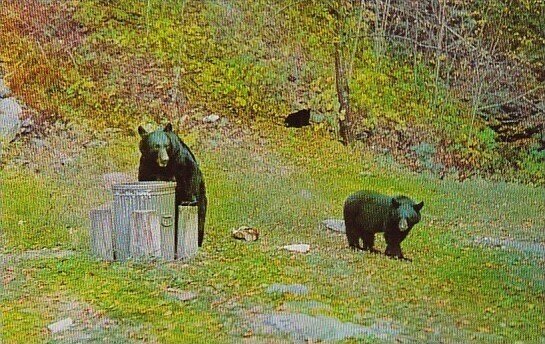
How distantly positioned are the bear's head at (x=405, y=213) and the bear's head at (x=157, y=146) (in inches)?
26.0

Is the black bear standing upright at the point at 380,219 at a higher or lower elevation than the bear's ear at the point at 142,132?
lower

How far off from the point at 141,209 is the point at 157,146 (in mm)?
190

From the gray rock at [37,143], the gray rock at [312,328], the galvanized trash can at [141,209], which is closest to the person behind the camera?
the gray rock at [312,328]

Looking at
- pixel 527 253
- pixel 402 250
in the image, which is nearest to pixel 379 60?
pixel 402 250

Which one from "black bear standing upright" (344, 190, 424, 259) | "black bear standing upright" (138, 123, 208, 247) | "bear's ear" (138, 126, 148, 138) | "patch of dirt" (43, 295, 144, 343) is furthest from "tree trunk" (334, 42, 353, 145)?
"patch of dirt" (43, 295, 144, 343)

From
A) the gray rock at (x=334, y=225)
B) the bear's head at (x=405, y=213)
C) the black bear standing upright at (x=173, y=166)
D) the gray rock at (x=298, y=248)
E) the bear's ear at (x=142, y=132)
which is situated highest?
the bear's ear at (x=142, y=132)

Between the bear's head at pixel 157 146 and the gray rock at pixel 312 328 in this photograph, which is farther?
the bear's head at pixel 157 146

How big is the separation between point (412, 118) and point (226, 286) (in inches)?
28.4

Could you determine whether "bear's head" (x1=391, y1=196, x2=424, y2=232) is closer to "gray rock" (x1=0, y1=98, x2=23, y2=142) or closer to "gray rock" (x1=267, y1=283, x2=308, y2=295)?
"gray rock" (x1=267, y1=283, x2=308, y2=295)

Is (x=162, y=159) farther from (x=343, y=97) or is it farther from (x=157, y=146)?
(x=343, y=97)

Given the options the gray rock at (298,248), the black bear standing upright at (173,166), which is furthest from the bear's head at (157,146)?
the gray rock at (298,248)

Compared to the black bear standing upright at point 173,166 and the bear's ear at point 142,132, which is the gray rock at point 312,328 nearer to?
the black bear standing upright at point 173,166

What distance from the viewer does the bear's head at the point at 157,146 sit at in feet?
Result: 6.61

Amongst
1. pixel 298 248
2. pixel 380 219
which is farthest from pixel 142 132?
pixel 380 219
